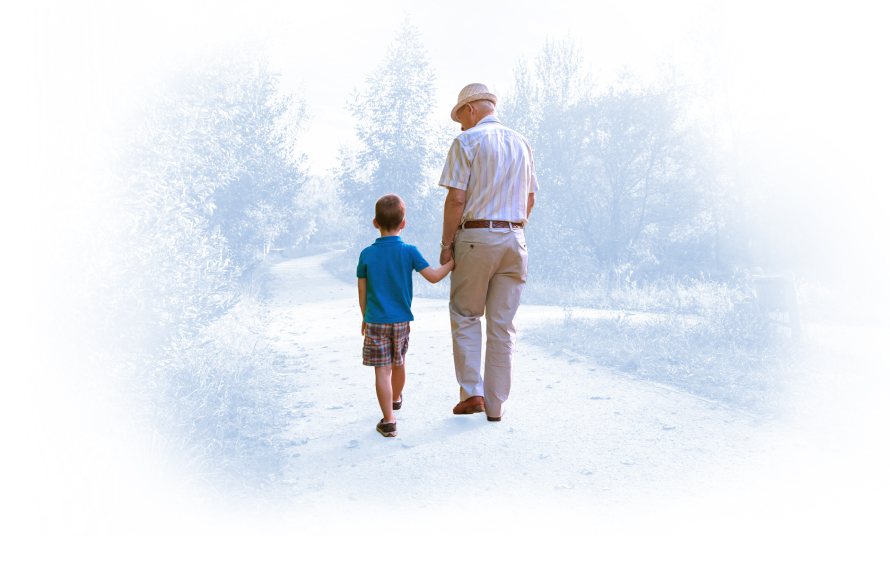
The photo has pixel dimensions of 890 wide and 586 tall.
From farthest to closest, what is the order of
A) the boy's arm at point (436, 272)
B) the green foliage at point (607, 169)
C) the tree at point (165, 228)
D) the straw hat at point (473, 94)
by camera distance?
the green foliage at point (607, 169), the tree at point (165, 228), the straw hat at point (473, 94), the boy's arm at point (436, 272)

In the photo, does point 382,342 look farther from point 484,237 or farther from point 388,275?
point 484,237

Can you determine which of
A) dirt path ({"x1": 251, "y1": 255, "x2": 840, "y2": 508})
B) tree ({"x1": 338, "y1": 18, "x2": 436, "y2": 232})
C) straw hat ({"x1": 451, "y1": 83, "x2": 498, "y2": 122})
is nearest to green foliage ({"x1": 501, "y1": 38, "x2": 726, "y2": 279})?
tree ({"x1": 338, "y1": 18, "x2": 436, "y2": 232})

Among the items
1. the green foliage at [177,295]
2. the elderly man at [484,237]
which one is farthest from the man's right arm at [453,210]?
the green foliage at [177,295]

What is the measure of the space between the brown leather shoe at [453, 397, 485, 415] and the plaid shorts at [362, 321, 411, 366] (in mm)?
841

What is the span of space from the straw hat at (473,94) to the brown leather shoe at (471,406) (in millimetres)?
2428

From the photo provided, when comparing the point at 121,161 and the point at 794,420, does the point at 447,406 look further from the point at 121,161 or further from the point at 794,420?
the point at 121,161

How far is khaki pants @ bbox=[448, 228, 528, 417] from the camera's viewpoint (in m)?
4.45

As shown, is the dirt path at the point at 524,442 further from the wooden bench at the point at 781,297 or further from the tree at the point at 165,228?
the wooden bench at the point at 781,297

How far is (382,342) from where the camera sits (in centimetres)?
421

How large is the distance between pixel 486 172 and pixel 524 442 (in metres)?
2.43

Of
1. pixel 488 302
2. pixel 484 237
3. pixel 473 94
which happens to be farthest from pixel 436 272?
pixel 473 94

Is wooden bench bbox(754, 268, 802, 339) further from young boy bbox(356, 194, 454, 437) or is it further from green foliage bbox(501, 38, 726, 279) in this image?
green foliage bbox(501, 38, 726, 279)

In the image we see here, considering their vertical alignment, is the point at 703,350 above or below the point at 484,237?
below

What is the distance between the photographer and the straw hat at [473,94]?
4641 millimetres
